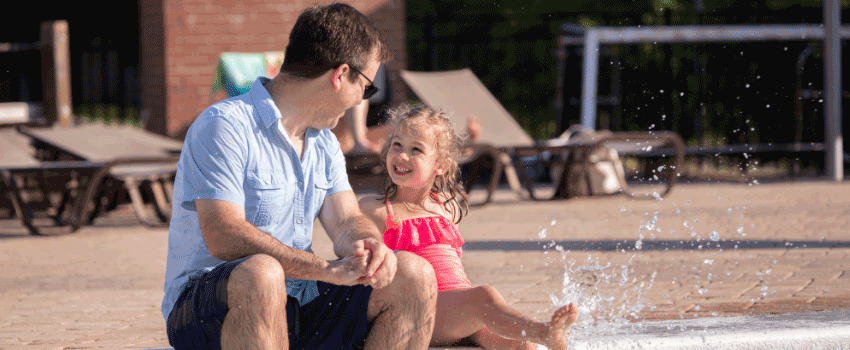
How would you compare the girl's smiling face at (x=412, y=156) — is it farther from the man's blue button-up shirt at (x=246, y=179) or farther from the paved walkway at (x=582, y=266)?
the paved walkway at (x=582, y=266)

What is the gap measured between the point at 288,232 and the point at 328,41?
0.57 metres

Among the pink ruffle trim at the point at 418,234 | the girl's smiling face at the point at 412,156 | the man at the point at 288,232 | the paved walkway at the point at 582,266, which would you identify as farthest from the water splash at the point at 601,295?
the man at the point at 288,232

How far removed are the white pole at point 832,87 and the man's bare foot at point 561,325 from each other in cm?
1026

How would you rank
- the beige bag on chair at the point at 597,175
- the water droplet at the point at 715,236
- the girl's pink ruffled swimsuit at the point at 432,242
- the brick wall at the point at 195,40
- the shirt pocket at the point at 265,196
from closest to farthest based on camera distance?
the shirt pocket at the point at 265,196 < the girl's pink ruffled swimsuit at the point at 432,242 < the water droplet at the point at 715,236 < the beige bag on chair at the point at 597,175 < the brick wall at the point at 195,40

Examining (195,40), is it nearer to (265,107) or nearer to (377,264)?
(265,107)

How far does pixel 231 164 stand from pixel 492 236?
4583 millimetres

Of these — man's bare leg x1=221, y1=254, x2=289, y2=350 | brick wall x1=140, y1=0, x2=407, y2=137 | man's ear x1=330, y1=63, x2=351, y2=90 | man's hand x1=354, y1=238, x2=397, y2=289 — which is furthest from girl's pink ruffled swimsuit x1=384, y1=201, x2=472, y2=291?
brick wall x1=140, y1=0, x2=407, y2=137

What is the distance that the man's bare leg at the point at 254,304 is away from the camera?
2.41m

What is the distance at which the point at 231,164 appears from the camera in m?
2.55

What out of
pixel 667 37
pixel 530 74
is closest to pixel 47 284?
pixel 667 37

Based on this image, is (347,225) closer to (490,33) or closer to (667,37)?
(667,37)

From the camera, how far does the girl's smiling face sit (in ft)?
10.9

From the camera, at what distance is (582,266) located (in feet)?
18.0

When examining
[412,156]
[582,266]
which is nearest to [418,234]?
[412,156]
